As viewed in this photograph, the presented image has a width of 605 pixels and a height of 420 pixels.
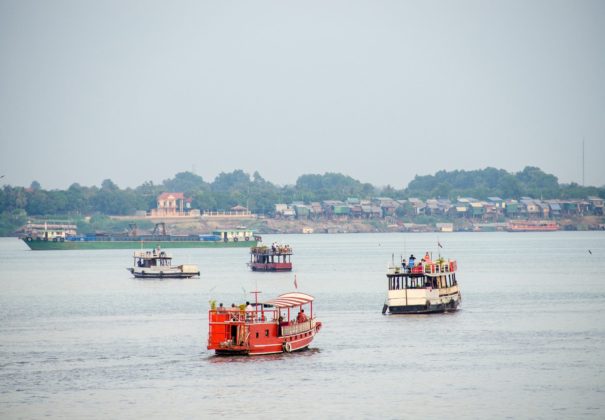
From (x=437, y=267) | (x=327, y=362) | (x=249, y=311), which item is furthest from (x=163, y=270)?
(x=327, y=362)

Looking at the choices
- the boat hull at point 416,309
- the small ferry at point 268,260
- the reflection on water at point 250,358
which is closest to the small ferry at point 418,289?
the boat hull at point 416,309

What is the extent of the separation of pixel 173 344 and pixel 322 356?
11.5 meters

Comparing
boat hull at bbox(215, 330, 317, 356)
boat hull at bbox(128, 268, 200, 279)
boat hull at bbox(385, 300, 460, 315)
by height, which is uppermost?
boat hull at bbox(128, 268, 200, 279)

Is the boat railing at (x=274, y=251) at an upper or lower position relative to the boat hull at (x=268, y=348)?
upper

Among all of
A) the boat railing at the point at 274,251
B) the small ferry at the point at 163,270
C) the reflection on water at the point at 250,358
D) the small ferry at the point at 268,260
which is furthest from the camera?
the small ferry at the point at 268,260

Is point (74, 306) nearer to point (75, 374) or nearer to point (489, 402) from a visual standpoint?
point (75, 374)

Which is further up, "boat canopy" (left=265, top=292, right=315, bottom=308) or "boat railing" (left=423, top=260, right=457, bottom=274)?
"boat railing" (left=423, top=260, right=457, bottom=274)

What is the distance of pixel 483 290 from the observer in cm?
12238

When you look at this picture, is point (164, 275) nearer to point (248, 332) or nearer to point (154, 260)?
point (154, 260)

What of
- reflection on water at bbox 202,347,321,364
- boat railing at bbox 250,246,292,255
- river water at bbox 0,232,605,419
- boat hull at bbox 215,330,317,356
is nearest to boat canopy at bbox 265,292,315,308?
boat hull at bbox 215,330,317,356

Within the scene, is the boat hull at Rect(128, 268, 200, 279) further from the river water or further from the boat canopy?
the boat canopy

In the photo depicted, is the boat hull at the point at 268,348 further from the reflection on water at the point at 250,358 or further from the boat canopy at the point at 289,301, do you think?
the boat canopy at the point at 289,301

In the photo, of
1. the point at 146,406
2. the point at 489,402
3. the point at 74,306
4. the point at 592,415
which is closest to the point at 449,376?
the point at 489,402

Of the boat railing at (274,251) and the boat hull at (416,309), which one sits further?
the boat railing at (274,251)
